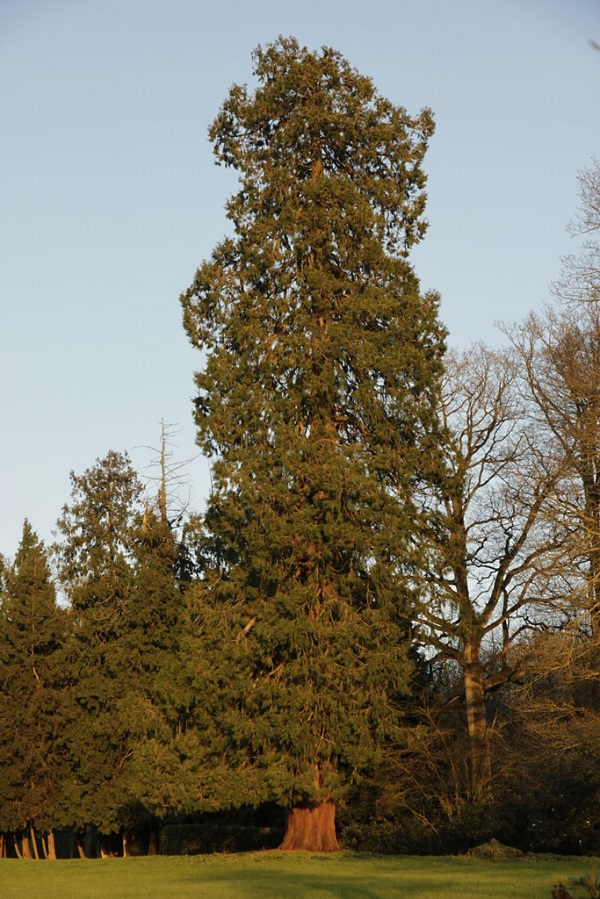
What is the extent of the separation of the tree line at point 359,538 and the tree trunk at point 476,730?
0.07 meters

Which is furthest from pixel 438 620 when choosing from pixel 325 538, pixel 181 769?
pixel 181 769

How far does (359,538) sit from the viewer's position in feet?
75.3

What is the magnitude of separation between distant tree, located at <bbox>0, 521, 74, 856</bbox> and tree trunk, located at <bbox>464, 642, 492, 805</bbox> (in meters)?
A: 14.5


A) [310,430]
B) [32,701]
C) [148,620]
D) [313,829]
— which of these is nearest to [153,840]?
[32,701]

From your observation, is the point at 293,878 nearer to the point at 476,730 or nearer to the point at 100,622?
the point at 476,730

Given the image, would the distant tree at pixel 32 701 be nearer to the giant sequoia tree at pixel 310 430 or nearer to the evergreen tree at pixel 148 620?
the evergreen tree at pixel 148 620

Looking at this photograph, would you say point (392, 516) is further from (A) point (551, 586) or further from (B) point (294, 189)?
(B) point (294, 189)

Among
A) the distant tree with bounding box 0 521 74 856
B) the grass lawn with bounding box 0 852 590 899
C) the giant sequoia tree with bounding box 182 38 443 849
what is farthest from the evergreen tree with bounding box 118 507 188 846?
the grass lawn with bounding box 0 852 590 899

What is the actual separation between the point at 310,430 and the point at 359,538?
328 centimetres

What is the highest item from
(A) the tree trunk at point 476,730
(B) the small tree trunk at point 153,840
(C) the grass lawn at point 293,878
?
(A) the tree trunk at point 476,730

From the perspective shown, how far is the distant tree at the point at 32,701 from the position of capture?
34875mm

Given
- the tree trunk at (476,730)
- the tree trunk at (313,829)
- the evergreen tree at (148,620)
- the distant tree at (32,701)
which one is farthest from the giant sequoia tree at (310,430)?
the distant tree at (32,701)

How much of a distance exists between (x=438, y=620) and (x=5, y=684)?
17359mm

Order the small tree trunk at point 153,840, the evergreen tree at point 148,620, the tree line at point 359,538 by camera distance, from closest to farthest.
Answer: the tree line at point 359,538 < the evergreen tree at point 148,620 < the small tree trunk at point 153,840
